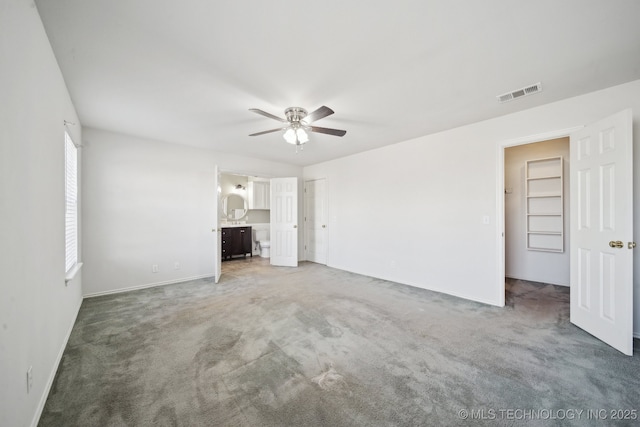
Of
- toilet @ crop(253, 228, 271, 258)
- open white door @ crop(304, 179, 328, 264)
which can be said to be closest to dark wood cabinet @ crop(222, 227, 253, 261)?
toilet @ crop(253, 228, 271, 258)

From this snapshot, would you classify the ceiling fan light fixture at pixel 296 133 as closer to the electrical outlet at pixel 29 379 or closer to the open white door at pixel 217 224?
the open white door at pixel 217 224

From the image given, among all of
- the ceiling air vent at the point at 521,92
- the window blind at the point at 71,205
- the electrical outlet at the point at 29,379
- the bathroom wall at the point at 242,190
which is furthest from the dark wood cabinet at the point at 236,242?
the ceiling air vent at the point at 521,92

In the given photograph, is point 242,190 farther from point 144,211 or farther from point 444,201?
→ point 444,201

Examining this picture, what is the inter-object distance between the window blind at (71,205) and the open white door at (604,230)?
540 centimetres

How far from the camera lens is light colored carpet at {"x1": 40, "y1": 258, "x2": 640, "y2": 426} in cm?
148

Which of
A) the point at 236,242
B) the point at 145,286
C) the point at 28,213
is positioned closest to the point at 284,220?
the point at 236,242

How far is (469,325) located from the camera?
8.57 ft

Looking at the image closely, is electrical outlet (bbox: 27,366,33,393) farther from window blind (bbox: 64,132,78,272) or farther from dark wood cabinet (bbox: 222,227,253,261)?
dark wood cabinet (bbox: 222,227,253,261)

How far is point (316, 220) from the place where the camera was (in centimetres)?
599

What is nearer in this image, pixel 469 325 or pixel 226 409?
pixel 226 409

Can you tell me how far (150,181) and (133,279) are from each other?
165 cm

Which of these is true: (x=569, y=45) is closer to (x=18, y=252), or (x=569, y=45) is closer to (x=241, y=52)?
(x=241, y=52)

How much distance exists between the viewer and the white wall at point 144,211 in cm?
354

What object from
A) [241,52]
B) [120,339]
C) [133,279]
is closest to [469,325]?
[241,52]
